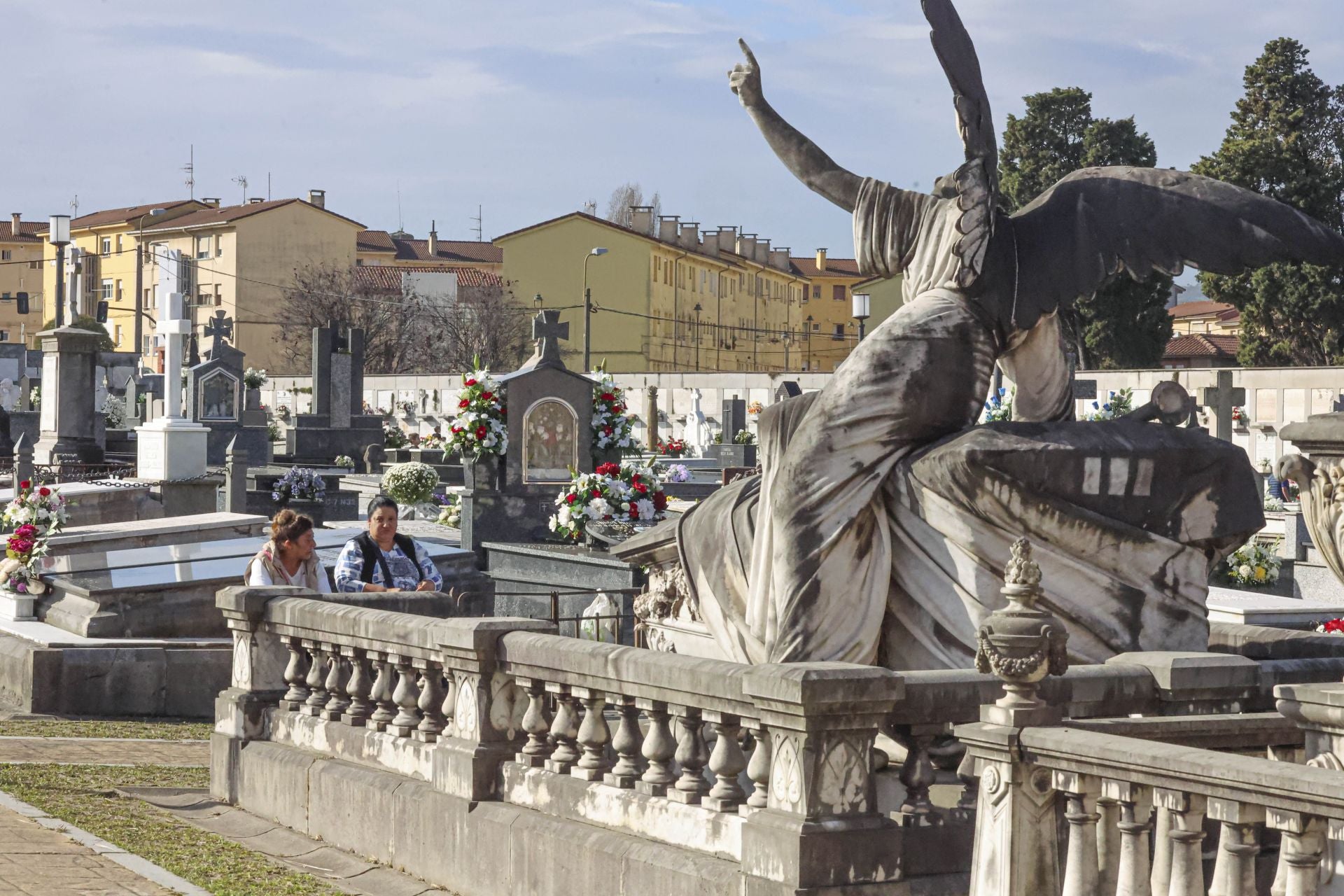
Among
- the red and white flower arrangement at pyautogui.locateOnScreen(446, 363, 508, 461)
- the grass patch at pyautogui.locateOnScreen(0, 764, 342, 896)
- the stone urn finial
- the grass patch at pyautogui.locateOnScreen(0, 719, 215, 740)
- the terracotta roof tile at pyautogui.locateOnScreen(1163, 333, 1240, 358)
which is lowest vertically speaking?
the grass patch at pyautogui.locateOnScreen(0, 719, 215, 740)

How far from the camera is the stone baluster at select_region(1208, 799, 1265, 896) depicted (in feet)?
14.0

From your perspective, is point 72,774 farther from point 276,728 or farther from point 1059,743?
point 1059,743

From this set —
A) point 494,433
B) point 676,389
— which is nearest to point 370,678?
point 494,433

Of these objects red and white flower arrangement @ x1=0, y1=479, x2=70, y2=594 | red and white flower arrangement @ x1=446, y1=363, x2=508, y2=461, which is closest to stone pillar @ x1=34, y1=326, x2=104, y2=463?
red and white flower arrangement @ x1=446, y1=363, x2=508, y2=461

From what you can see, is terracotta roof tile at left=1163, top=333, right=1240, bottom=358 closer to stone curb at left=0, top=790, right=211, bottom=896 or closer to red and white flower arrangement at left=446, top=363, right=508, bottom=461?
red and white flower arrangement at left=446, top=363, right=508, bottom=461

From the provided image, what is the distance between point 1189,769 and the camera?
4359mm

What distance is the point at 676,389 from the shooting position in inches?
2110

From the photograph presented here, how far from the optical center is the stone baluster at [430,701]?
7777 mm

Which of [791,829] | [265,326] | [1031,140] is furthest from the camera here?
[265,326]

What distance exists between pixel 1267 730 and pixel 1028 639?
3.83ft

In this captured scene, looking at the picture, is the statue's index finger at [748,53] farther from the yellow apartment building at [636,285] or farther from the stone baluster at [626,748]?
the yellow apartment building at [636,285]

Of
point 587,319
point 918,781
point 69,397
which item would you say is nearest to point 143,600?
point 918,781

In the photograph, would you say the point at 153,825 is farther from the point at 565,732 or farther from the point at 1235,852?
the point at 1235,852

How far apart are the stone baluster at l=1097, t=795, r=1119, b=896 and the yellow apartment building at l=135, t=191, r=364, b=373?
3480 inches
